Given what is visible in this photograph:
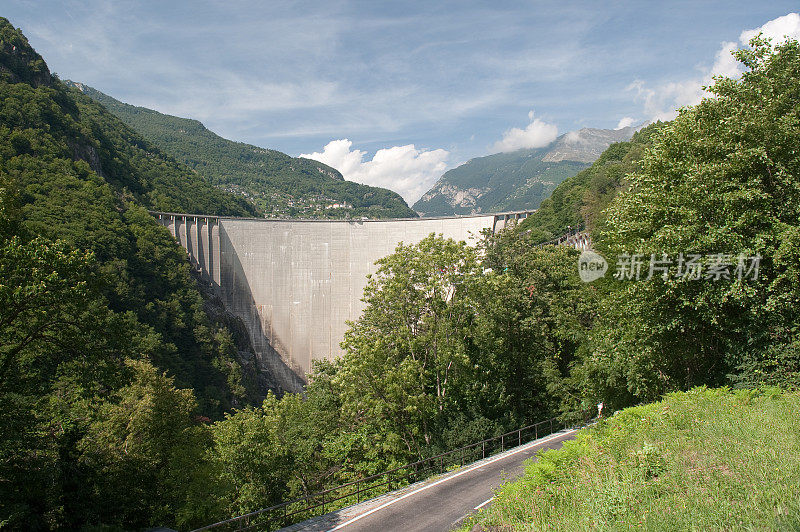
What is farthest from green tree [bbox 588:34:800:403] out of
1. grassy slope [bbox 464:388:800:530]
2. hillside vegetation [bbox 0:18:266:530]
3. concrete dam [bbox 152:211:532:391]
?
concrete dam [bbox 152:211:532:391]

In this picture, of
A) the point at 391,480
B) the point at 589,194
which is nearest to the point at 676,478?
the point at 391,480

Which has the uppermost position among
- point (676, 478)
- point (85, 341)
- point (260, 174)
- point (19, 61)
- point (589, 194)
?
point (260, 174)

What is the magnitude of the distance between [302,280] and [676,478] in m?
42.5

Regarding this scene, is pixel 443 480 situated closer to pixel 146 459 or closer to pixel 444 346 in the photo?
pixel 444 346

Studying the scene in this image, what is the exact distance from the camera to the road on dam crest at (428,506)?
9109 mm

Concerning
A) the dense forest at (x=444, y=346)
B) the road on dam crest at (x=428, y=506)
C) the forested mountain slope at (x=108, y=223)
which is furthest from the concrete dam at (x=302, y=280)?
the road on dam crest at (x=428, y=506)

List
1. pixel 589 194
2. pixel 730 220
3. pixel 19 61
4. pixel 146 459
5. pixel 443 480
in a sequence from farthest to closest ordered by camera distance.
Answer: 1. pixel 19 61
2. pixel 589 194
3. pixel 146 459
4. pixel 443 480
5. pixel 730 220

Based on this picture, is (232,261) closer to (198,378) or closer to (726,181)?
(198,378)

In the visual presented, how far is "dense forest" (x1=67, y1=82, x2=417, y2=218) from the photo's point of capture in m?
140

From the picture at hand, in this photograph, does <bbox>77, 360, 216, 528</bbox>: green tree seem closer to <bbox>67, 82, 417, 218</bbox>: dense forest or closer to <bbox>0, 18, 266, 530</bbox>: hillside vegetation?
<bbox>0, 18, 266, 530</bbox>: hillside vegetation

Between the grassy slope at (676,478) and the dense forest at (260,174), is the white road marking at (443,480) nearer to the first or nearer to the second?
the grassy slope at (676,478)

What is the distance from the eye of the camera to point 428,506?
397 inches

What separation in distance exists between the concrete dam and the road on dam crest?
33292mm

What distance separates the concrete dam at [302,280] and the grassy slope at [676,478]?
3800cm
